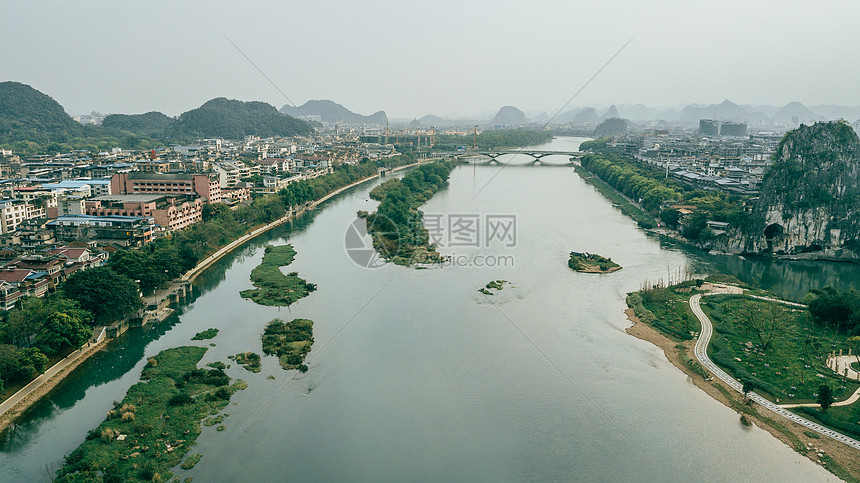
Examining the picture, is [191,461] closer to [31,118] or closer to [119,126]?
[31,118]

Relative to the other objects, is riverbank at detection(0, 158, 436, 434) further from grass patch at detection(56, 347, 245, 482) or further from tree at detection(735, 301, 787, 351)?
tree at detection(735, 301, 787, 351)

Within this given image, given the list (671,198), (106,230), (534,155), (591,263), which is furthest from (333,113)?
(591,263)

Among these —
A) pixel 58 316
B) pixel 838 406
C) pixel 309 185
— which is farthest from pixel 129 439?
pixel 309 185

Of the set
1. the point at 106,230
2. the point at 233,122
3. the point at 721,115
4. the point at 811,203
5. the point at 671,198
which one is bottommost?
the point at 106,230

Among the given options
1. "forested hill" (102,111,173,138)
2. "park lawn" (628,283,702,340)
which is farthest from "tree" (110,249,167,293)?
"forested hill" (102,111,173,138)

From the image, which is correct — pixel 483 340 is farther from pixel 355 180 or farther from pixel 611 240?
pixel 355 180

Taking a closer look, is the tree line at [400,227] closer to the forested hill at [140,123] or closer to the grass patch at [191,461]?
the grass patch at [191,461]

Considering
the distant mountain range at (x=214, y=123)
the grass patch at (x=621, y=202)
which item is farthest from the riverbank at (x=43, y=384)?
the distant mountain range at (x=214, y=123)
